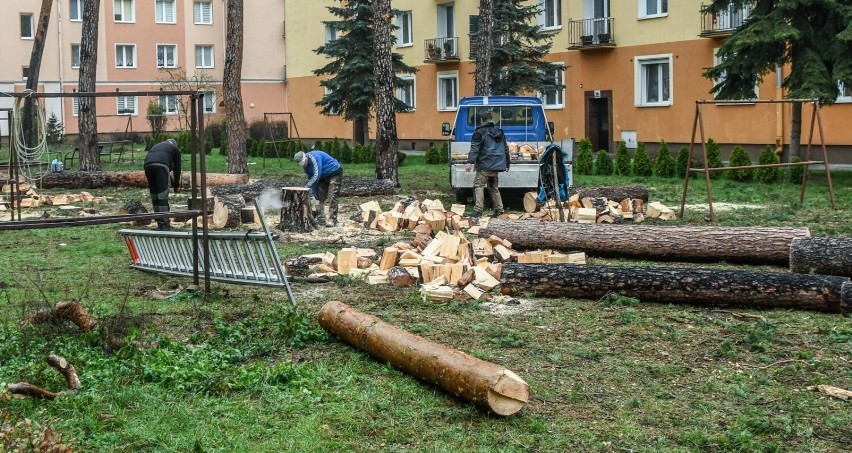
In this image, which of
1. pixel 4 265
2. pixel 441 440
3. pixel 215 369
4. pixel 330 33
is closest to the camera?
pixel 441 440

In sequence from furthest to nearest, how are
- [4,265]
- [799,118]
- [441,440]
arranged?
[799,118], [4,265], [441,440]

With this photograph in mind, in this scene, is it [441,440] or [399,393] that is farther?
[399,393]

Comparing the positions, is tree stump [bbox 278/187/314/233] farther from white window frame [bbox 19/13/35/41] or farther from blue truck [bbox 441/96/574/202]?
white window frame [bbox 19/13/35/41]

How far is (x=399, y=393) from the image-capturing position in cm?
674

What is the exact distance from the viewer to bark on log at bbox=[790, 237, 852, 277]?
10211 millimetres

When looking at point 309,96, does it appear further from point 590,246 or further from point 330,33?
point 590,246

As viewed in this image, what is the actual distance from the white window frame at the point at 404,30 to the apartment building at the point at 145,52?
11.3 meters

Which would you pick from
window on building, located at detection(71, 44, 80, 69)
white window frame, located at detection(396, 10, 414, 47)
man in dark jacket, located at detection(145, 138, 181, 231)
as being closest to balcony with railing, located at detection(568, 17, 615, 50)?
white window frame, located at detection(396, 10, 414, 47)

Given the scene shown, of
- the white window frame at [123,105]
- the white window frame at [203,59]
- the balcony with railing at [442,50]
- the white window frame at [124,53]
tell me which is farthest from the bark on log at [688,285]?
the white window frame at [203,59]

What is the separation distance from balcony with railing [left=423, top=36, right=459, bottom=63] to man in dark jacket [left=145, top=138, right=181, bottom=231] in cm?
2806

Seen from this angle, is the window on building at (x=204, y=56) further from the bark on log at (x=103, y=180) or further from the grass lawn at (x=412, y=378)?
the grass lawn at (x=412, y=378)

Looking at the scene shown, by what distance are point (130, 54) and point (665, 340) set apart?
5102cm

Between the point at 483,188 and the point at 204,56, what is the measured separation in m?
41.9

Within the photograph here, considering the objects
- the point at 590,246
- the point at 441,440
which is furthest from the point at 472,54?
the point at 441,440
